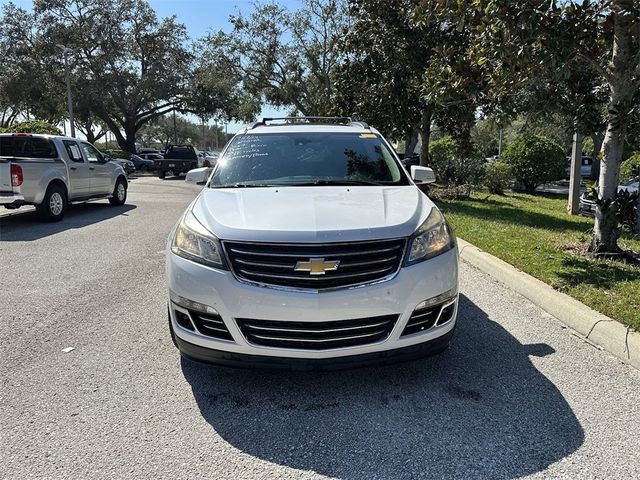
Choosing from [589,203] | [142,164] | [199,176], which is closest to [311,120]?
[199,176]

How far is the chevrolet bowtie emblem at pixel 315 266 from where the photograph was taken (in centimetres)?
294

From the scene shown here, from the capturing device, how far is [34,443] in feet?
9.00

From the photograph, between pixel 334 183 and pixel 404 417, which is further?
pixel 334 183

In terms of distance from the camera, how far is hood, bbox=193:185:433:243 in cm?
302

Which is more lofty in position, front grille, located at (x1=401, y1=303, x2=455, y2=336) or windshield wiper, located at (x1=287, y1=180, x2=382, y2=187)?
windshield wiper, located at (x1=287, y1=180, x2=382, y2=187)

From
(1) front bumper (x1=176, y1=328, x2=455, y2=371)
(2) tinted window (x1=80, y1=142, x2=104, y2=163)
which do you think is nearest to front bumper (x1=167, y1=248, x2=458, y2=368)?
(1) front bumper (x1=176, y1=328, x2=455, y2=371)

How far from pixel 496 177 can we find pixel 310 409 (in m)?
14.8

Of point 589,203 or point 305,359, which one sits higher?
point 589,203

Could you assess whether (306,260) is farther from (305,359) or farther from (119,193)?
(119,193)

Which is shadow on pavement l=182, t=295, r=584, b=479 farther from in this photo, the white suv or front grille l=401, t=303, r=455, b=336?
front grille l=401, t=303, r=455, b=336

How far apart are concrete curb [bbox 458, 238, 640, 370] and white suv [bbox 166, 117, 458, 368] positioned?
1.53 meters

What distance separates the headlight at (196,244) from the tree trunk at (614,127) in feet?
17.1

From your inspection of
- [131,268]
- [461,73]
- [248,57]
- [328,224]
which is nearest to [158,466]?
[328,224]

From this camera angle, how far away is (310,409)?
3.13m
